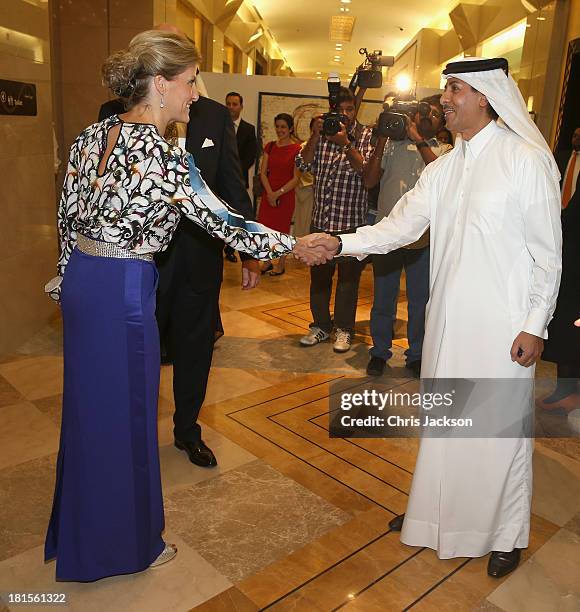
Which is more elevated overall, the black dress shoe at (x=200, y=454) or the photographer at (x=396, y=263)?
the photographer at (x=396, y=263)

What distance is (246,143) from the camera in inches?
269

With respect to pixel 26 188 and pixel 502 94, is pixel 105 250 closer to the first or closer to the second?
pixel 502 94

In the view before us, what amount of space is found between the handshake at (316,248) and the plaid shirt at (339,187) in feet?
6.57

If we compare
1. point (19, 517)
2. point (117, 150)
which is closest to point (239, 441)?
point (19, 517)

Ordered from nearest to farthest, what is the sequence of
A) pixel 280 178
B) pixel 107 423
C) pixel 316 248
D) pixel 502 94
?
pixel 107 423 → pixel 502 94 → pixel 316 248 → pixel 280 178

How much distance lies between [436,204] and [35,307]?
3.31m

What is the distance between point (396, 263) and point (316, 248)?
Result: 1.84m

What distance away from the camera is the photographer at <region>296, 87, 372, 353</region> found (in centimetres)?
429

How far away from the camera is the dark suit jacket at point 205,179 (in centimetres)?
264

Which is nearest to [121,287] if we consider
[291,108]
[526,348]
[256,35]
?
[526,348]

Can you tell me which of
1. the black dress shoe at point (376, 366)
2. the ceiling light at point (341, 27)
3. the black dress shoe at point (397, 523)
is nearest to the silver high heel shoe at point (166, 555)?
the black dress shoe at point (397, 523)

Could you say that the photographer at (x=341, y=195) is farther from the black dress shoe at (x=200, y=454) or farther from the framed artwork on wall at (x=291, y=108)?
the framed artwork on wall at (x=291, y=108)

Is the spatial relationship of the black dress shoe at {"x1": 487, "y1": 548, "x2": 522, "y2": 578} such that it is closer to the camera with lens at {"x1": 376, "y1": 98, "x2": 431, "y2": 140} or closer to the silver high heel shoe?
the silver high heel shoe

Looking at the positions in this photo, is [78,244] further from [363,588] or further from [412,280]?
[412,280]
